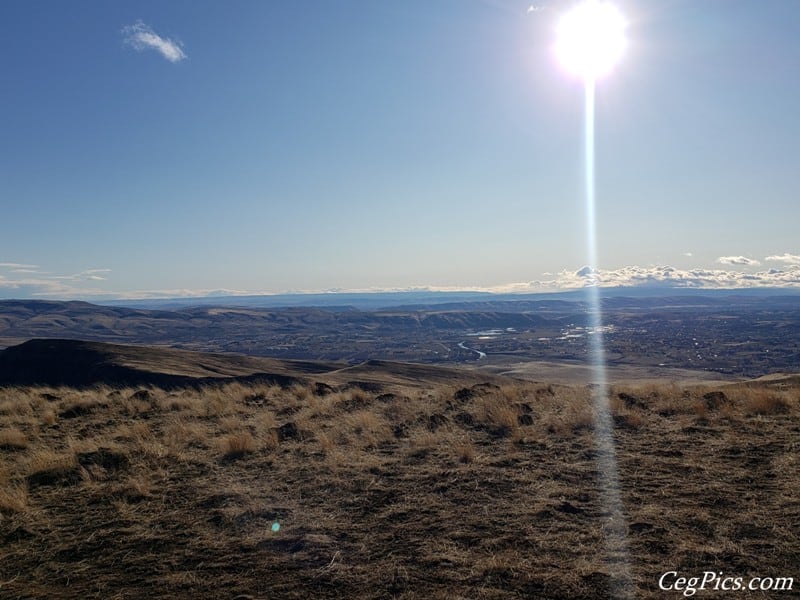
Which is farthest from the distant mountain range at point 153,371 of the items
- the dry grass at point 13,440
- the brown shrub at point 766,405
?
the brown shrub at point 766,405

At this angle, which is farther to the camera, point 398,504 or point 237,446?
point 237,446

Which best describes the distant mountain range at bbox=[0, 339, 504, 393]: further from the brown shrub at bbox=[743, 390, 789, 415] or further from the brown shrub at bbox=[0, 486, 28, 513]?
the brown shrub at bbox=[0, 486, 28, 513]

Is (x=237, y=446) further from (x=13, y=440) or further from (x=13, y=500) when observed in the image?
(x=13, y=440)

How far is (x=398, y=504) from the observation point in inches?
261

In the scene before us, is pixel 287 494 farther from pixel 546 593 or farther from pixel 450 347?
pixel 450 347

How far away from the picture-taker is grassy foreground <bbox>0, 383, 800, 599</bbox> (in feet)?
15.8

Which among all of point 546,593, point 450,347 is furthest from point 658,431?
point 450,347

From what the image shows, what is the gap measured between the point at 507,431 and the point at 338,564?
5.86 metres

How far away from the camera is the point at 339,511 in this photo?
21.3ft

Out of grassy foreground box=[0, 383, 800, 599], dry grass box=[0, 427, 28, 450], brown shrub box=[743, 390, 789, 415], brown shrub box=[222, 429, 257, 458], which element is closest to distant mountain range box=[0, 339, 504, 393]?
dry grass box=[0, 427, 28, 450]

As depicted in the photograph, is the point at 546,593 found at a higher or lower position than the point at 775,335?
higher

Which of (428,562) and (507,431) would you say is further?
(507,431)

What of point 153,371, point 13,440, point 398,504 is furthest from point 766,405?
point 153,371

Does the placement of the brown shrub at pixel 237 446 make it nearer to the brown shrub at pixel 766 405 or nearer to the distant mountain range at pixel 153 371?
the brown shrub at pixel 766 405
